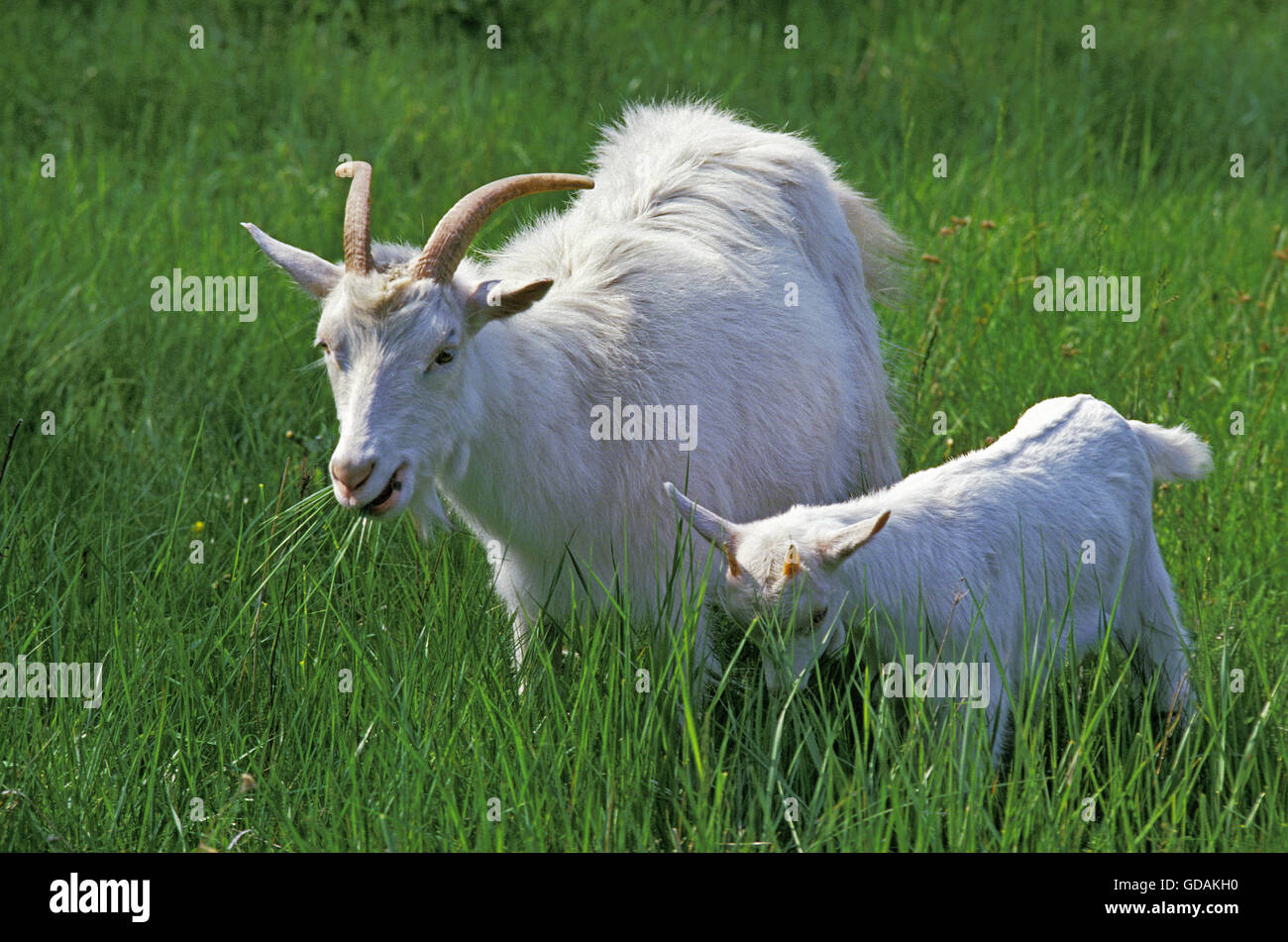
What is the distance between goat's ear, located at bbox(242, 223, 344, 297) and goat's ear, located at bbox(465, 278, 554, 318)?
40 centimetres

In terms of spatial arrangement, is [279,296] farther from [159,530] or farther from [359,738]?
[359,738]

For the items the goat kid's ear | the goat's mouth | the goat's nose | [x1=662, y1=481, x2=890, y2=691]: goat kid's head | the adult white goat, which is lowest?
[x1=662, y1=481, x2=890, y2=691]: goat kid's head

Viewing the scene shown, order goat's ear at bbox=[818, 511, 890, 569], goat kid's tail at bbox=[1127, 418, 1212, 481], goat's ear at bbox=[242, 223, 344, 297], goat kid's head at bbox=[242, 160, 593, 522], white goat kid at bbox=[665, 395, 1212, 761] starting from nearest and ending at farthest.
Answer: goat's ear at bbox=[818, 511, 890, 569], white goat kid at bbox=[665, 395, 1212, 761], goat kid's head at bbox=[242, 160, 593, 522], goat's ear at bbox=[242, 223, 344, 297], goat kid's tail at bbox=[1127, 418, 1212, 481]

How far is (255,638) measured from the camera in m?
3.66

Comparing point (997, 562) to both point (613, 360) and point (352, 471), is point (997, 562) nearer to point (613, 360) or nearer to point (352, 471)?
point (613, 360)

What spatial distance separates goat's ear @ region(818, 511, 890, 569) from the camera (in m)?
2.95

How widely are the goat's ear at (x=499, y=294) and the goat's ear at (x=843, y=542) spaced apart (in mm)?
1006

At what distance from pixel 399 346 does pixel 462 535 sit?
1232 mm

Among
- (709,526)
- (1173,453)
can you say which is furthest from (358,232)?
(1173,453)

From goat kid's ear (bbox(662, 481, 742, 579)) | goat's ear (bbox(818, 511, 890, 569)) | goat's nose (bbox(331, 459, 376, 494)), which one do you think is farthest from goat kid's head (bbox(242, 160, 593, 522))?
goat's ear (bbox(818, 511, 890, 569))

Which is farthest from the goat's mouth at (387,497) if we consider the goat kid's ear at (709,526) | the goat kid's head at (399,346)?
the goat kid's ear at (709,526)

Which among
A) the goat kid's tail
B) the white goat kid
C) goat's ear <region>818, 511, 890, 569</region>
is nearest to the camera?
goat's ear <region>818, 511, 890, 569</region>

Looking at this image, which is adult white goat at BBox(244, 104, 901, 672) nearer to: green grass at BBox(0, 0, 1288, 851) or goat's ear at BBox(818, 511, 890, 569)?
green grass at BBox(0, 0, 1288, 851)

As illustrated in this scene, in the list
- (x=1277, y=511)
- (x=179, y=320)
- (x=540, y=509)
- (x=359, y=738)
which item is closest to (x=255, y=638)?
(x=359, y=738)
